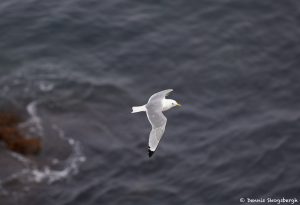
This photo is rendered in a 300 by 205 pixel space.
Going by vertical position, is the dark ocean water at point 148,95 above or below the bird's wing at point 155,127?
above

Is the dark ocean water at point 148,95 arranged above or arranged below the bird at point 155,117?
above

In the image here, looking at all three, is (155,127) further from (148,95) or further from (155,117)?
(148,95)

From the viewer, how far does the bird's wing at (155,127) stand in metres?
15.8

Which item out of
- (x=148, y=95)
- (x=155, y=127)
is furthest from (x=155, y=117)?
(x=148, y=95)

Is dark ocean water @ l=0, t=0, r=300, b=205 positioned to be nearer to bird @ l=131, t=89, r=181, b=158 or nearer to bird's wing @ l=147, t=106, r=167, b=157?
bird @ l=131, t=89, r=181, b=158

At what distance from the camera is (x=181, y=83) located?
2852cm

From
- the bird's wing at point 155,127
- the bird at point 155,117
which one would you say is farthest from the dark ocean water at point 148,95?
the bird's wing at point 155,127

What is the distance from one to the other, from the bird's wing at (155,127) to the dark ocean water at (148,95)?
806cm

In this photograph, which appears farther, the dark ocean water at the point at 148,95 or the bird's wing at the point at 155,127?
the dark ocean water at the point at 148,95

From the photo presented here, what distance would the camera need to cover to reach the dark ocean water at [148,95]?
24.5 meters

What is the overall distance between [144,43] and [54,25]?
13.6 feet

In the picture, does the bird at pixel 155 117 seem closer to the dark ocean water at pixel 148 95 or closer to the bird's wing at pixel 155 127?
the bird's wing at pixel 155 127

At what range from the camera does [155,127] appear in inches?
634

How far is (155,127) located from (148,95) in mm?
11955
